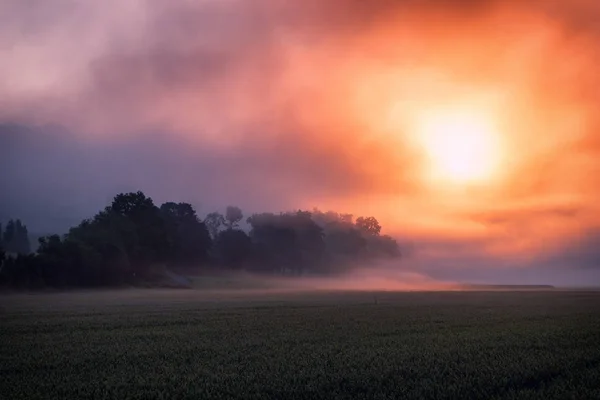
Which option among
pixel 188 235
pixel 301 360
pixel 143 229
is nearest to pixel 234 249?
pixel 188 235

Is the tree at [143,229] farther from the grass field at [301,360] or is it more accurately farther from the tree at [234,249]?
the grass field at [301,360]

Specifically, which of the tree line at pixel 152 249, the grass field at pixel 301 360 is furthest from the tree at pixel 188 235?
the grass field at pixel 301 360

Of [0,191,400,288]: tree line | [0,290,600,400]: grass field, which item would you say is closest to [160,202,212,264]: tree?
[0,191,400,288]: tree line

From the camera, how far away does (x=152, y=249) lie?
108 meters

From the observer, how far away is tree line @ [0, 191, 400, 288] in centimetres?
8606

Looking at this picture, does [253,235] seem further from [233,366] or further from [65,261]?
[233,366]

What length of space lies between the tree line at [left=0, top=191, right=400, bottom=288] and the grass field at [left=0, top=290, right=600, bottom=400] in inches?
2392

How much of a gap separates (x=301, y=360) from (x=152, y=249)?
313ft

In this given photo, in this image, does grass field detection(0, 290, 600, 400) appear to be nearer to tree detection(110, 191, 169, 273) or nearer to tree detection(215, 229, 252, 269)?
tree detection(110, 191, 169, 273)

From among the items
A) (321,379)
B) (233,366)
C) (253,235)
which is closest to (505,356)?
(321,379)

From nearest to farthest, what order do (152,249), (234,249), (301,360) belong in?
(301,360) → (152,249) → (234,249)

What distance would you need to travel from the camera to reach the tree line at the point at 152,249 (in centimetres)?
8606

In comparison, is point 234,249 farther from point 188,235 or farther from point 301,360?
point 301,360

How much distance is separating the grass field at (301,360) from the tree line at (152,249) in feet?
199
